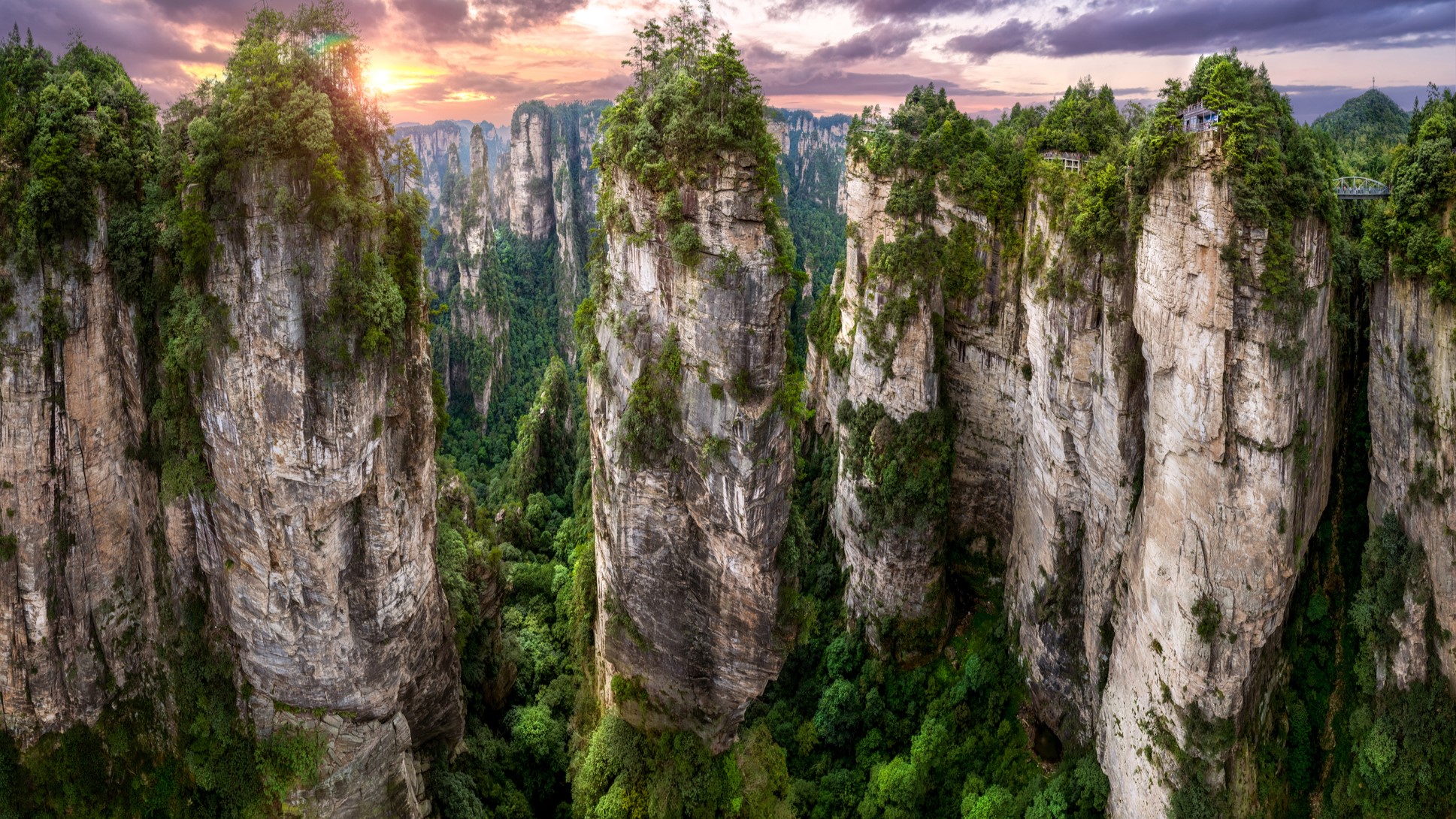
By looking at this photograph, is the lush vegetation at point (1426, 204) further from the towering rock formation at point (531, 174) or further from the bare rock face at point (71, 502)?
the towering rock formation at point (531, 174)

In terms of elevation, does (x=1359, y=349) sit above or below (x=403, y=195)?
below

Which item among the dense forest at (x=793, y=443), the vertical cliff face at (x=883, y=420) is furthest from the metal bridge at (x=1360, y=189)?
the vertical cliff face at (x=883, y=420)

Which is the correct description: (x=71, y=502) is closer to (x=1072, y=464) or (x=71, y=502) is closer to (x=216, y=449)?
(x=216, y=449)

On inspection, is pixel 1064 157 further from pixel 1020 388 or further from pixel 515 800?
pixel 515 800

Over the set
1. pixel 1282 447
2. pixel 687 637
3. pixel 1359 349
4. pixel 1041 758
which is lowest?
pixel 1041 758

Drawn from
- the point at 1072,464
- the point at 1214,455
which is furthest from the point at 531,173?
the point at 1214,455

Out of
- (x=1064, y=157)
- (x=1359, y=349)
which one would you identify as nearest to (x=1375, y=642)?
(x=1359, y=349)

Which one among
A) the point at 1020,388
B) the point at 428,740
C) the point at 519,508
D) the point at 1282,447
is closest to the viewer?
the point at 1282,447
